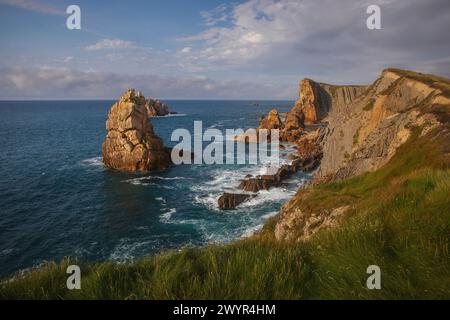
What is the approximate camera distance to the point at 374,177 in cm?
2164

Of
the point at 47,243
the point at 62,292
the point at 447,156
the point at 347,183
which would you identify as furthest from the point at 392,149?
the point at 47,243

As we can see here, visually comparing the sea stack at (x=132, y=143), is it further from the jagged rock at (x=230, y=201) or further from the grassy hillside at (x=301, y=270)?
the grassy hillside at (x=301, y=270)

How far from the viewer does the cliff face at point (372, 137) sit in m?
17.9

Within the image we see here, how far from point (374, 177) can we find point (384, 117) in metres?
17.0

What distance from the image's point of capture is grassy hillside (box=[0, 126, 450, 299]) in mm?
4387

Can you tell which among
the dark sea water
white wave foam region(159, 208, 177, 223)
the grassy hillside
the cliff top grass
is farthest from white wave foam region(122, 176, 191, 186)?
the grassy hillside

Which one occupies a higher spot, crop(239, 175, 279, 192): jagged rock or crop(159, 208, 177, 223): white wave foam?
crop(239, 175, 279, 192): jagged rock

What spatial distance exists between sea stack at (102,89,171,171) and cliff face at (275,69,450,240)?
3541cm

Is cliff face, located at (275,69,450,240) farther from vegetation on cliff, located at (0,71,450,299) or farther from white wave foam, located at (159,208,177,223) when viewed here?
white wave foam, located at (159,208,177,223)

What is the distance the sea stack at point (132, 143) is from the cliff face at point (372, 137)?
35.4 m

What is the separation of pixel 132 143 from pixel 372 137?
156 feet

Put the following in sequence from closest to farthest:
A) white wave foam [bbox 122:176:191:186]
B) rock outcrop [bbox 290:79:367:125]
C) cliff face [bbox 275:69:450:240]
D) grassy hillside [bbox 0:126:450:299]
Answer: grassy hillside [bbox 0:126:450:299]
cliff face [bbox 275:69:450:240]
white wave foam [bbox 122:176:191:186]
rock outcrop [bbox 290:79:367:125]

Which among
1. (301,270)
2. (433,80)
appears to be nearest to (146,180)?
(433,80)

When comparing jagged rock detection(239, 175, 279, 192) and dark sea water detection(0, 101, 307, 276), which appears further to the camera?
jagged rock detection(239, 175, 279, 192)
